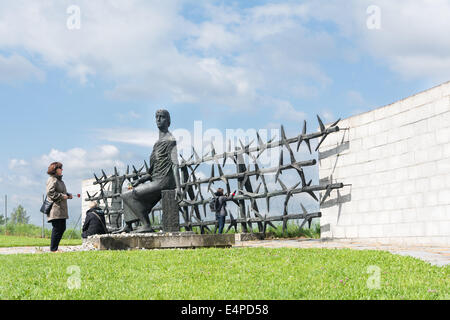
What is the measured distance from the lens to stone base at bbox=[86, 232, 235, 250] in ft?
32.4

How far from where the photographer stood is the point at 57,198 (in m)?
9.70

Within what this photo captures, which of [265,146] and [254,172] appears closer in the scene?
[265,146]

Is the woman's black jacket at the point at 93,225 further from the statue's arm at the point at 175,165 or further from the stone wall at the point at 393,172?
the stone wall at the point at 393,172

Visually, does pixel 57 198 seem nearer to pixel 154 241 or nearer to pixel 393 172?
pixel 154 241

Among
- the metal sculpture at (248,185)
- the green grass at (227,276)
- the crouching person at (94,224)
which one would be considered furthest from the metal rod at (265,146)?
the green grass at (227,276)

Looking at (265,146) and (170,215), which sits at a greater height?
(265,146)

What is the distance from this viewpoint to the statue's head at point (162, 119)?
11.4 meters

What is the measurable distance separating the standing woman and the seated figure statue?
1870 mm

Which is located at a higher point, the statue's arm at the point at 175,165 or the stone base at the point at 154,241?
the statue's arm at the point at 175,165

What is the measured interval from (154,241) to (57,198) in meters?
1.99

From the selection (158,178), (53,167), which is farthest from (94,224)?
(53,167)

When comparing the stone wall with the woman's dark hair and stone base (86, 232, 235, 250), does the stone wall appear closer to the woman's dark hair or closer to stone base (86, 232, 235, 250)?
stone base (86, 232, 235, 250)

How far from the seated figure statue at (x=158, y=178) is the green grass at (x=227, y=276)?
3.22 meters
